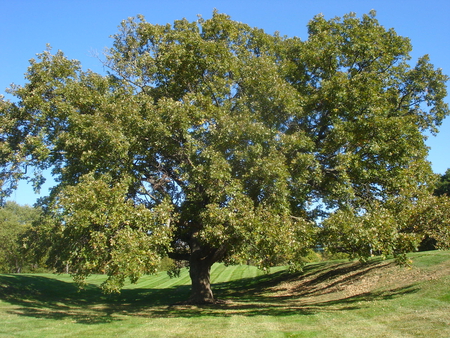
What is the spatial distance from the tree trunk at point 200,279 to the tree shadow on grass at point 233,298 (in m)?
1.22

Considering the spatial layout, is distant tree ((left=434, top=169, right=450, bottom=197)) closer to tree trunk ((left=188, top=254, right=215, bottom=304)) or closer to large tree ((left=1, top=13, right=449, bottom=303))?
large tree ((left=1, top=13, right=449, bottom=303))

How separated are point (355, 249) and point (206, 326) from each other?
6.70 meters

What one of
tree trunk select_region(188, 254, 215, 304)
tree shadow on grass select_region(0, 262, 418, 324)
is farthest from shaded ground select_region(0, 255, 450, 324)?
tree trunk select_region(188, 254, 215, 304)

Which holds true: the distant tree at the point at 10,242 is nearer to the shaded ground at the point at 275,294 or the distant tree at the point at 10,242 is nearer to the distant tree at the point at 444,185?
the shaded ground at the point at 275,294

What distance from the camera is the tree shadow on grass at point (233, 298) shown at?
17203mm

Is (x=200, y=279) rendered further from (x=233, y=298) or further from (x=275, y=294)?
(x=275, y=294)

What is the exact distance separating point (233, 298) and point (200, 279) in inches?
178

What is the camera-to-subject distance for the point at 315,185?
18.7 meters

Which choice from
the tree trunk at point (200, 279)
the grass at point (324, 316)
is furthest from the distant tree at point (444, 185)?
the tree trunk at point (200, 279)

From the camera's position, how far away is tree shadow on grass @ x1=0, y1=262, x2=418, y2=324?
17.2m

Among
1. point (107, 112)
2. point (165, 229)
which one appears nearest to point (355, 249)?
point (165, 229)

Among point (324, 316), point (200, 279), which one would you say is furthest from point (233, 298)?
point (324, 316)

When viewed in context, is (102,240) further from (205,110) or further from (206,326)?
(205,110)

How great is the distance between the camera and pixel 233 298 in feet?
83.4
